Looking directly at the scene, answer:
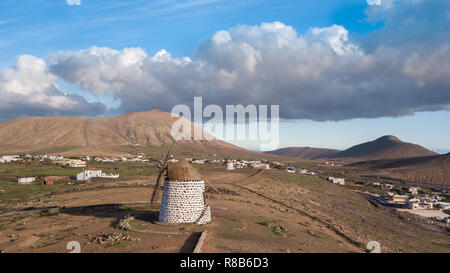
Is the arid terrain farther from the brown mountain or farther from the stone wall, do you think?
the brown mountain

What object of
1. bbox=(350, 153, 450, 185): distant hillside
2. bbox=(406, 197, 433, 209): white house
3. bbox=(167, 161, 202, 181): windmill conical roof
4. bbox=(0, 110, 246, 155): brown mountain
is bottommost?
bbox=(406, 197, 433, 209): white house

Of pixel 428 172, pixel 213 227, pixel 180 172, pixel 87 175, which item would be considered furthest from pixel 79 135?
pixel 213 227

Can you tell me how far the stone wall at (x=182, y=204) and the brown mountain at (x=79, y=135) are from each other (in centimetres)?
12655

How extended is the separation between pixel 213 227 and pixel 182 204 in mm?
2475

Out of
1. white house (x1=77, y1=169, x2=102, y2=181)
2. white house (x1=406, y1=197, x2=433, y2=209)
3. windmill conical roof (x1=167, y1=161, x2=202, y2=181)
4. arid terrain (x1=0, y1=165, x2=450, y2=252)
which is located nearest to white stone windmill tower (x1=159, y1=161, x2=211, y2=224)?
windmill conical roof (x1=167, y1=161, x2=202, y2=181)

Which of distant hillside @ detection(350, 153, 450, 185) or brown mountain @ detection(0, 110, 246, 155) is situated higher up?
brown mountain @ detection(0, 110, 246, 155)

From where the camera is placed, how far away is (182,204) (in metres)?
21.8

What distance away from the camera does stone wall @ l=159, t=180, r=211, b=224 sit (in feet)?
71.2

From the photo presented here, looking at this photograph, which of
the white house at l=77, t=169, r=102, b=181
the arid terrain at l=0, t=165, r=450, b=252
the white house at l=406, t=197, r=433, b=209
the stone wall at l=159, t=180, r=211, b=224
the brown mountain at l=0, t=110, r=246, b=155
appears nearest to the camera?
the arid terrain at l=0, t=165, r=450, b=252

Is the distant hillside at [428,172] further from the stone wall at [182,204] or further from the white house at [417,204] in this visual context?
the stone wall at [182,204]

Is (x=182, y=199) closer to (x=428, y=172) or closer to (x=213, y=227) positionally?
(x=213, y=227)

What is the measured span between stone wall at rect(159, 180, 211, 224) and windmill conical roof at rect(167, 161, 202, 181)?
27 cm

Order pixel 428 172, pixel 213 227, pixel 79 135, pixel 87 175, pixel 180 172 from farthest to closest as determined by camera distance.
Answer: pixel 79 135 < pixel 428 172 < pixel 87 175 < pixel 180 172 < pixel 213 227
